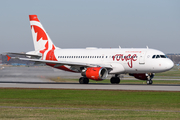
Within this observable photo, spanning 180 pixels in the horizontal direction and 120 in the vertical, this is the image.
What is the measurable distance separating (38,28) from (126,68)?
620 inches

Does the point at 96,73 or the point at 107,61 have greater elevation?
the point at 107,61

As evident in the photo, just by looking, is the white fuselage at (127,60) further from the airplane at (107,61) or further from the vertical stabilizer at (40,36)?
the vertical stabilizer at (40,36)

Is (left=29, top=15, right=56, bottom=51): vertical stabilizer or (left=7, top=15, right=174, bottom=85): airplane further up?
(left=29, top=15, right=56, bottom=51): vertical stabilizer

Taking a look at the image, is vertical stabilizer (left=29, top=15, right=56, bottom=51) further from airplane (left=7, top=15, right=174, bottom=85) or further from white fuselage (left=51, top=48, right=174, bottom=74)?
white fuselage (left=51, top=48, right=174, bottom=74)

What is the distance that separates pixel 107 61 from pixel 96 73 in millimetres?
4024

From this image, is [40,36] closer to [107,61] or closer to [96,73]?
[107,61]

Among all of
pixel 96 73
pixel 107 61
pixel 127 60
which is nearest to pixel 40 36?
pixel 107 61

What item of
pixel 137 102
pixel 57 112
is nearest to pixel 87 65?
pixel 137 102

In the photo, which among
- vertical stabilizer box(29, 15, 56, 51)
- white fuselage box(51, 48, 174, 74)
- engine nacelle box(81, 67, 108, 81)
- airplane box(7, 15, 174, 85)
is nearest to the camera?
engine nacelle box(81, 67, 108, 81)

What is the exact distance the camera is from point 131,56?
4369cm

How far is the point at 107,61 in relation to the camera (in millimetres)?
45531

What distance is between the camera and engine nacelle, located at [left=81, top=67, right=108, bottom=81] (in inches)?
1652

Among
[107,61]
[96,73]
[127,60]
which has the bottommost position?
[96,73]

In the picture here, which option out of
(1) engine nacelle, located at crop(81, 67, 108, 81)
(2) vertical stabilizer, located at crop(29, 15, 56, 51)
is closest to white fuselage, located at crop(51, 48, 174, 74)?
(1) engine nacelle, located at crop(81, 67, 108, 81)
